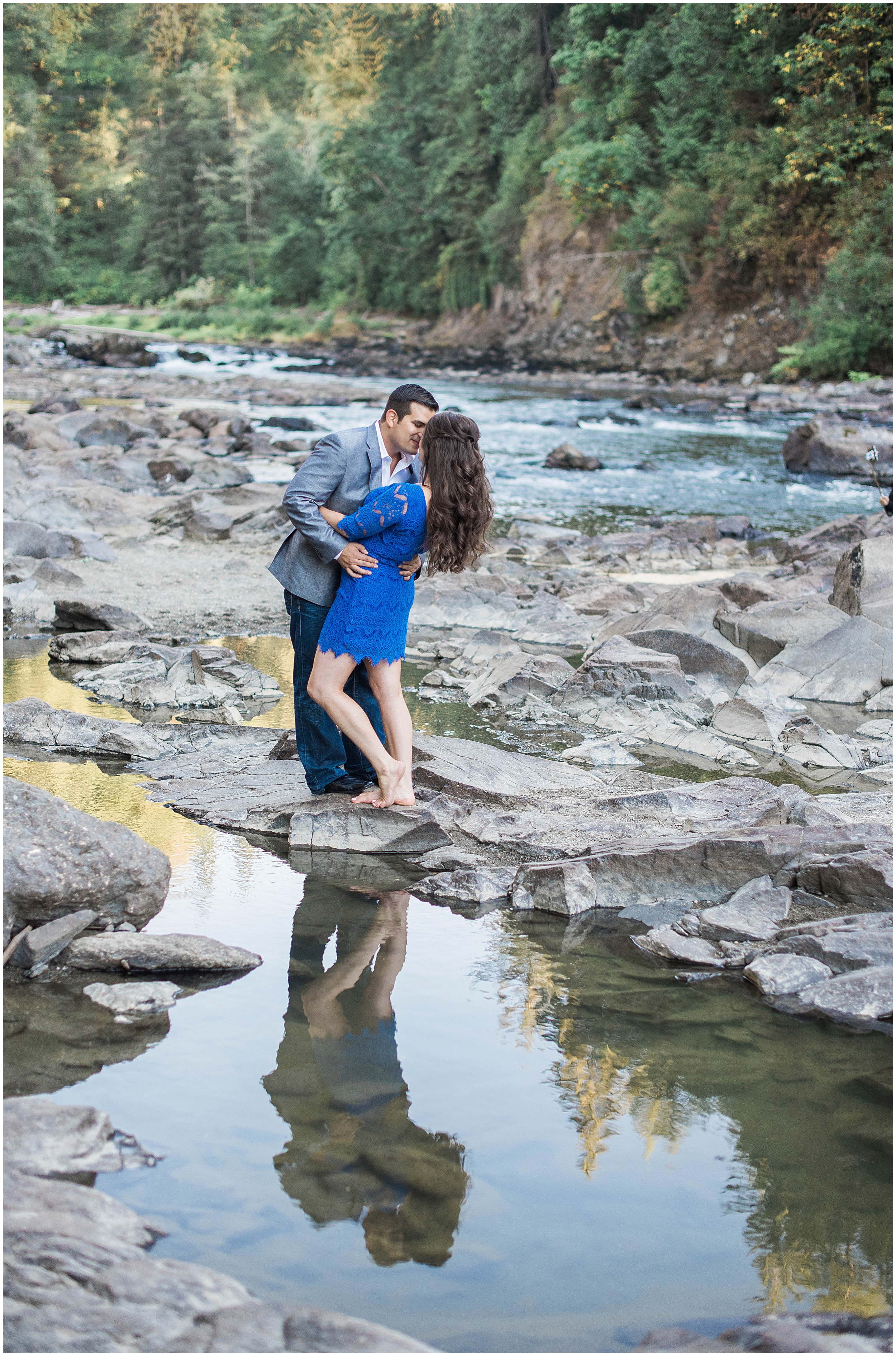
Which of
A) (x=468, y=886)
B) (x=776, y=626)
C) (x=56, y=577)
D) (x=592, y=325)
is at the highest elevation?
(x=592, y=325)

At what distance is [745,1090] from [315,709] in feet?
6.87

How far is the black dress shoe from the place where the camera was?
13.8ft

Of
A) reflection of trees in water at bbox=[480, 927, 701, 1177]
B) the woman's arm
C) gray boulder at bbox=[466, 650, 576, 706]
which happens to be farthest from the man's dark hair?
gray boulder at bbox=[466, 650, 576, 706]

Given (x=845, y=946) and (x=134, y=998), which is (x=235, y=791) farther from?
(x=845, y=946)

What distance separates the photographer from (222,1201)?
216cm

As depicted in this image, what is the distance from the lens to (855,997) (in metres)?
2.93

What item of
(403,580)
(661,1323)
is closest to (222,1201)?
(661,1323)

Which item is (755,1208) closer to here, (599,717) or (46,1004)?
(46,1004)

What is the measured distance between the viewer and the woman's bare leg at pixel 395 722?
159 inches

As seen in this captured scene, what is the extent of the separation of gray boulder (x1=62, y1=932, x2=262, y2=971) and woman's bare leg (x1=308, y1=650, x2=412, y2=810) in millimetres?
1009

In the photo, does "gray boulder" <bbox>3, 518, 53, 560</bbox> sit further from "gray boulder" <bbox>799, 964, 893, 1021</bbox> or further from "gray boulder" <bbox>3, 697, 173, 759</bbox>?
"gray boulder" <bbox>799, 964, 893, 1021</bbox>

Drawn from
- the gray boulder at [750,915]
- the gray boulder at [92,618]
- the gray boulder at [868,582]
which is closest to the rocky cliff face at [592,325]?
the gray boulder at [868,582]

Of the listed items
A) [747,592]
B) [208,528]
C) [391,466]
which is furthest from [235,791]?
[208,528]

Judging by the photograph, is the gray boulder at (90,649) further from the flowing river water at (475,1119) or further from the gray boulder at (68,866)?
the gray boulder at (68,866)
